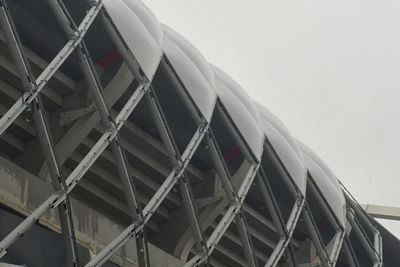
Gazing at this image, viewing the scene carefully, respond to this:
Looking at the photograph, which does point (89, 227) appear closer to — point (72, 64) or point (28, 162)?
point (28, 162)

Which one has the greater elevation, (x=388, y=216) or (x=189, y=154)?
(x=388, y=216)

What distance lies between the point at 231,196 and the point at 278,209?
269 centimetres

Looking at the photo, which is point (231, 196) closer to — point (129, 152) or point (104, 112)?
point (129, 152)

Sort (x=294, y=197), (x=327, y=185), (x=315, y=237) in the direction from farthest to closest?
(x=327, y=185) → (x=315, y=237) → (x=294, y=197)

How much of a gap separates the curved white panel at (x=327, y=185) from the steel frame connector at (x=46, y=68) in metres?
11.9

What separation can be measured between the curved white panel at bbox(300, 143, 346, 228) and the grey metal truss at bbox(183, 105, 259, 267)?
4.95 m

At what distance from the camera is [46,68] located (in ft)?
80.4

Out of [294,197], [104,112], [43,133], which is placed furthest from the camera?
[294,197]

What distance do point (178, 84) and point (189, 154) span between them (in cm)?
195

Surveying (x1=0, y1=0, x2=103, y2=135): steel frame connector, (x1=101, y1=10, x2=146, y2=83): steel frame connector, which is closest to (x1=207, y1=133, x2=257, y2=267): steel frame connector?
(x1=101, y1=10, x2=146, y2=83): steel frame connector

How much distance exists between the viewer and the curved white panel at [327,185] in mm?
35875

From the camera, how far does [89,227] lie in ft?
91.4

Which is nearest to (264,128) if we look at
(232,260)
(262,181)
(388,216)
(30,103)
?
(262,181)

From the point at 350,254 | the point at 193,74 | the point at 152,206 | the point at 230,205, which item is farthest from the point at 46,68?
the point at 350,254
